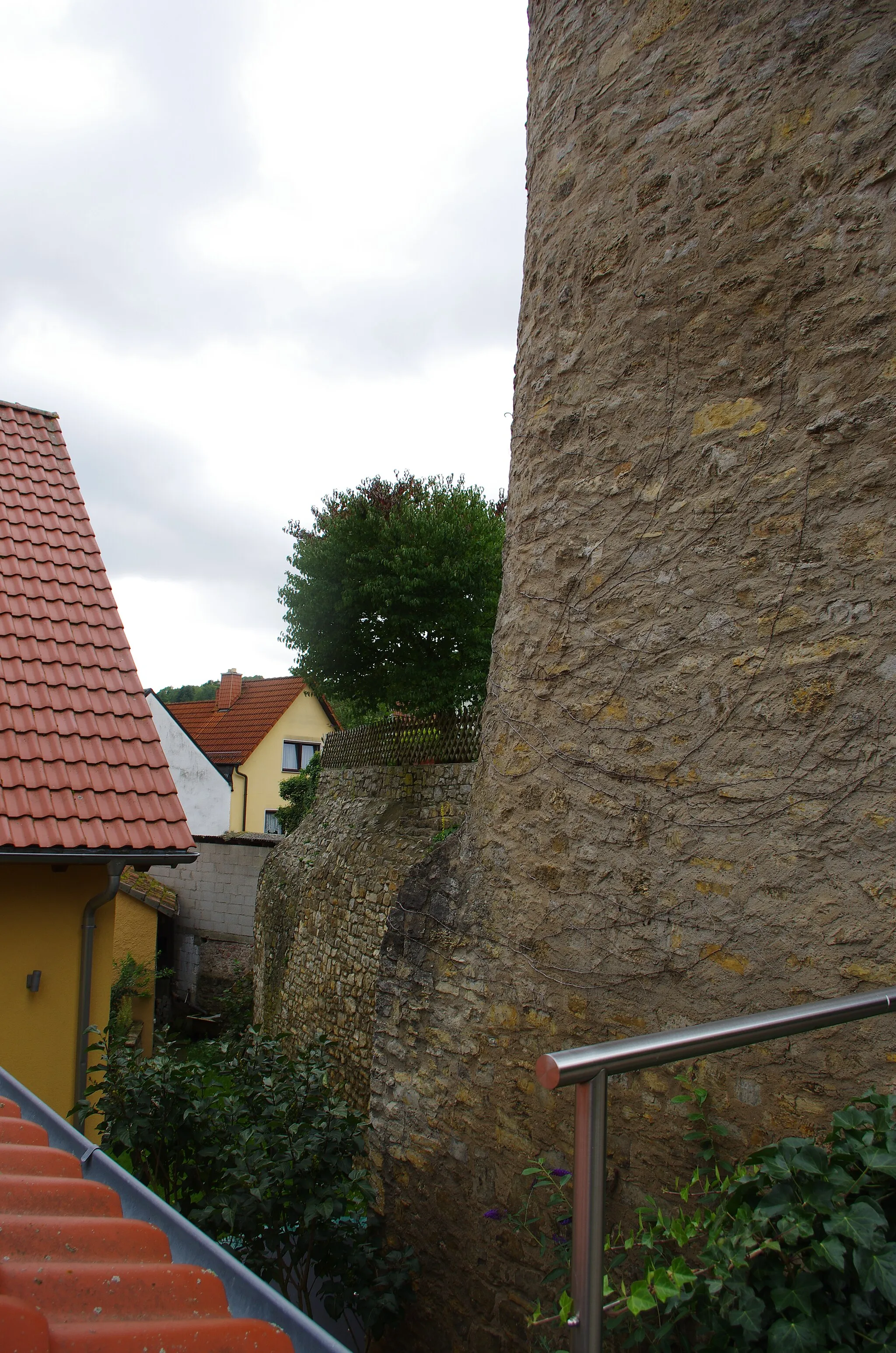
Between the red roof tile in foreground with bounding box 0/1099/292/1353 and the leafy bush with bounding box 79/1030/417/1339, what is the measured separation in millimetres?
1366

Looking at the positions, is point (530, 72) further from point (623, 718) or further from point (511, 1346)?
point (511, 1346)

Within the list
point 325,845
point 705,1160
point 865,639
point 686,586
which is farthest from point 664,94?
point 325,845

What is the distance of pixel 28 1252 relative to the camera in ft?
5.30

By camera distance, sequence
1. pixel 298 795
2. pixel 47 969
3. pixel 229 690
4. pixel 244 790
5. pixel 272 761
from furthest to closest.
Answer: pixel 229 690, pixel 272 761, pixel 244 790, pixel 298 795, pixel 47 969

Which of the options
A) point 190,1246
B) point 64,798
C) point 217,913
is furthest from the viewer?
point 217,913

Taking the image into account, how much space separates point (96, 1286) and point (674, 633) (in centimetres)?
212

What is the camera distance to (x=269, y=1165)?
3215mm

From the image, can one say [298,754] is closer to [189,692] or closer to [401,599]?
[401,599]

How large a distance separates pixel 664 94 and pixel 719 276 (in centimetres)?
75

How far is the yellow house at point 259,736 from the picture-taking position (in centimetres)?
2106

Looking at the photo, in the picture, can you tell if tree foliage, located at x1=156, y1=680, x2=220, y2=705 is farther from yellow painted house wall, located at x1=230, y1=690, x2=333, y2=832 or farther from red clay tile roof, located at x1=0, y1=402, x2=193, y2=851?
red clay tile roof, located at x1=0, y1=402, x2=193, y2=851

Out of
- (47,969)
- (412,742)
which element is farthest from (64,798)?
(412,742)

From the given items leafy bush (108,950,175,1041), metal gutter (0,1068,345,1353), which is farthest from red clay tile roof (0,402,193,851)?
leafy bush (108,950,175,1041)

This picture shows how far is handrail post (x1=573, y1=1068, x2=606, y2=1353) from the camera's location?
1.47m
